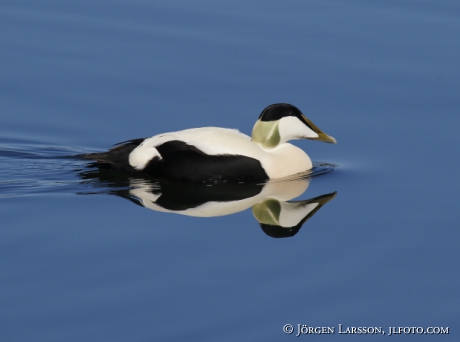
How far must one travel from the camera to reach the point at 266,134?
9211 millimetres

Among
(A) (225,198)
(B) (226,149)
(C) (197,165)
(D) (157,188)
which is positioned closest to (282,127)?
(B) (226,149)

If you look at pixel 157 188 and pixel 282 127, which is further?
pixel 282 127

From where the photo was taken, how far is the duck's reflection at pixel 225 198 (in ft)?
26.5

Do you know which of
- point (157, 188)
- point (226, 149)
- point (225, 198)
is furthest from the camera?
point (226, 149)

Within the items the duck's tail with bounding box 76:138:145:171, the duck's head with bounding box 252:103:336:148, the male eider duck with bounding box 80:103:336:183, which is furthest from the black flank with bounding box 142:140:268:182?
the duck's head with bounding box 252:103:336:148

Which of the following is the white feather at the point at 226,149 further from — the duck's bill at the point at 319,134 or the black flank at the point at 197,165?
the duck's bill at the point at 319,134

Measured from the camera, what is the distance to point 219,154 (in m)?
8.88

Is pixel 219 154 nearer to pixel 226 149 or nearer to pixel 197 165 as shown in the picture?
pixel 226 149

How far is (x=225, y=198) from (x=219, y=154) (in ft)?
1.72

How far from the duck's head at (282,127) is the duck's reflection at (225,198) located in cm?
46

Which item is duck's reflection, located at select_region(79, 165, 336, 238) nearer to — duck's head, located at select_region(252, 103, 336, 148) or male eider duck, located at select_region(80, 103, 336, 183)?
male eider duck, located at select_region(80, 103, 336, 183)

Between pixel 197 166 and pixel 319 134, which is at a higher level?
pixel 319 134

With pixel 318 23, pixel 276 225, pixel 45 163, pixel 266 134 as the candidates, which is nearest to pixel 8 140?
pixel 45 163

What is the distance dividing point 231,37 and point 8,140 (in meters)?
3.59
